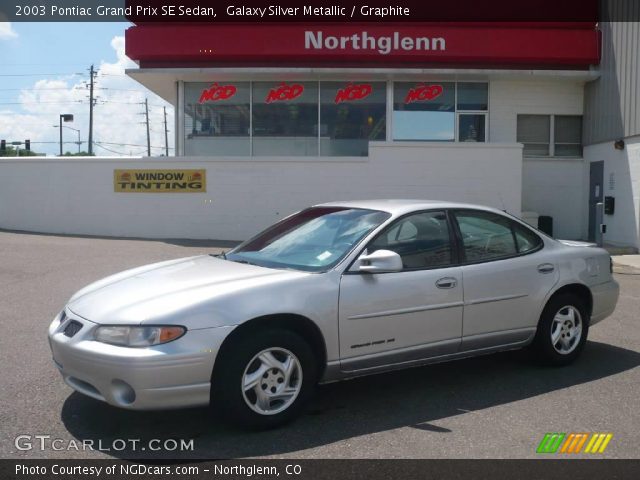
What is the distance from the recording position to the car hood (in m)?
4.54

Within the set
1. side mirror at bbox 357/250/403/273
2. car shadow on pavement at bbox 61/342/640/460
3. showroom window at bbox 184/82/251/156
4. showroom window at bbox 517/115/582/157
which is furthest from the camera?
showroom window at bbox 517/115/582/157

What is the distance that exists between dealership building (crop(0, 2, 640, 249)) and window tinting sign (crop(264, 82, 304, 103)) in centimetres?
4

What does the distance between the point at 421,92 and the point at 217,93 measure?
5953 millimetres

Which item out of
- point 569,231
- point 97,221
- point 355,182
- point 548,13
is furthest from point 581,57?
point 97,221

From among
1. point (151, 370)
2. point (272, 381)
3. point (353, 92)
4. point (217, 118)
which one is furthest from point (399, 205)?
point (217, 118)

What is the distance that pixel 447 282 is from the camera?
18.4 ft

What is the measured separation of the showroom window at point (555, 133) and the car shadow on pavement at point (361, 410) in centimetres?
1504

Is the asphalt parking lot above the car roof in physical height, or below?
below

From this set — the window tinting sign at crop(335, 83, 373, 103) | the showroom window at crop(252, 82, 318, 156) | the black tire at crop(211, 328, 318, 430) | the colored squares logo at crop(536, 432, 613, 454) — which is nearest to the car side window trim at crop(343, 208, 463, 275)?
the black tire at crop(211, 328, 318, 430)

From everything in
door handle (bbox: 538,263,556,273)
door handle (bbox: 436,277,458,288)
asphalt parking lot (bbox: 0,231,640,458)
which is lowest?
asphalt parking lot (bbox: 0,231,640,458)

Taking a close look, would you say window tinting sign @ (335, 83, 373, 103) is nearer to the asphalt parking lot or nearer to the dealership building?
the dealership building

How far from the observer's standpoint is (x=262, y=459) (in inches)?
170

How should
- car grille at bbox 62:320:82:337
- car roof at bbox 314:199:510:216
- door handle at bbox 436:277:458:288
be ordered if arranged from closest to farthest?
car grille at bbox 62:320:82:337 → door handle at bbox 436:277:458:288 → car roof at bbox 314:199:510:216

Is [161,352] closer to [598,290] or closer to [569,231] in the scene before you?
[598,290]
